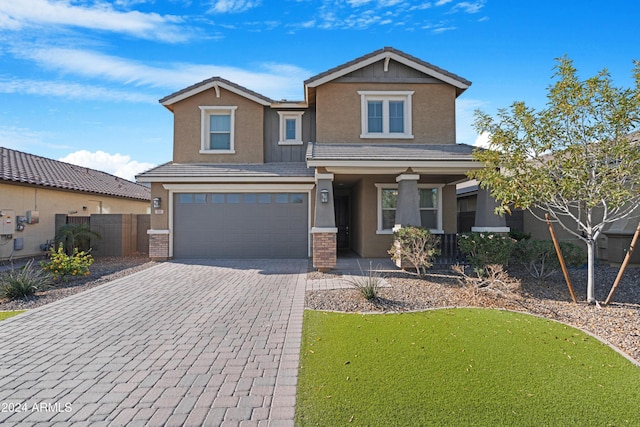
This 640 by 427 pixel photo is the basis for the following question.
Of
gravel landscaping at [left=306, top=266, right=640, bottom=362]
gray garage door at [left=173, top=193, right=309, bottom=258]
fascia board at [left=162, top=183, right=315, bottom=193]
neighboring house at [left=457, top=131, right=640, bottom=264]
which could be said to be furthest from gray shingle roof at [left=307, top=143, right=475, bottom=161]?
gravel landscaping at [left=306, top=266, right=640, bottom=362]

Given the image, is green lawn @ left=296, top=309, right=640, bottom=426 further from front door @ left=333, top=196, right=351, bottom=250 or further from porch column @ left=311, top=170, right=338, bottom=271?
front door @ left=333, top=196, right=351, bottom=250

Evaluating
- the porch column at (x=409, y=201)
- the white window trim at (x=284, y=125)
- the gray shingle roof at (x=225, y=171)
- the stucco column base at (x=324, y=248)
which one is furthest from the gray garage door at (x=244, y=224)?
the porch column at (x=409, y=201)

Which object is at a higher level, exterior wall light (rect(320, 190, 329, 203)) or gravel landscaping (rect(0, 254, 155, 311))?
exterior wall light (rect(320, 190, 329, 203))

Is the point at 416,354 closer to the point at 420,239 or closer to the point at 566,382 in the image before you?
the point at 566,382

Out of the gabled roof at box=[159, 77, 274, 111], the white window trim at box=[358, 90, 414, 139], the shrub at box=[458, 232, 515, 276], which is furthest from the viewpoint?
the gabled roof at box=[159, 77, 274, 111]

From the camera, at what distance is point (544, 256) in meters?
8.82

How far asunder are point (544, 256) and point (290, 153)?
386 inches

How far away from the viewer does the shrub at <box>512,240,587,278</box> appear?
859 centimetres

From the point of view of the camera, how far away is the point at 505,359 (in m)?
4.44

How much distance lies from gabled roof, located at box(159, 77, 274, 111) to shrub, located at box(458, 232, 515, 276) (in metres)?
9.46

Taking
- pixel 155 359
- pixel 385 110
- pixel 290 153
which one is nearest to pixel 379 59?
pixel 385 110

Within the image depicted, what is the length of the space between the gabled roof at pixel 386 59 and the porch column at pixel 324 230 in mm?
4225

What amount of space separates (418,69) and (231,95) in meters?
7.59

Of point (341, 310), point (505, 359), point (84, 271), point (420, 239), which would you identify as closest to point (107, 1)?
point (84, 271)
